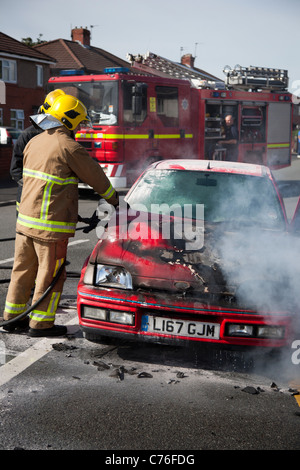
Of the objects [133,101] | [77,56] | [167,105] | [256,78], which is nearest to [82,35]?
[77,56]

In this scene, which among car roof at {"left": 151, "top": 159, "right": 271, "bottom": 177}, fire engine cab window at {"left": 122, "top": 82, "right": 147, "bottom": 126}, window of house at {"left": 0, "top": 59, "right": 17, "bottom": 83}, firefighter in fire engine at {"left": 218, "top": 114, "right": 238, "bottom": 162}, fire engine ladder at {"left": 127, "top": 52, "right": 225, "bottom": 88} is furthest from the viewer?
window of house at {"left": 0, "top": 59, "right": 17, "bottom": 83}

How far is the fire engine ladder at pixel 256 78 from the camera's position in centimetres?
1680

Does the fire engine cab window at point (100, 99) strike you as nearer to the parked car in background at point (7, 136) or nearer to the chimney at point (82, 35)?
the parked car in background at point (7, 136)

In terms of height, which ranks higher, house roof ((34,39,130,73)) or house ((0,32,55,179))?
house roof ((34,39,130,73))

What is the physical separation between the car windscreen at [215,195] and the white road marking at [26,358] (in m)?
1.50

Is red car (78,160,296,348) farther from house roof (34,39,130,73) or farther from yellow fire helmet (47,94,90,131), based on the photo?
house roof (34,39,130,73)

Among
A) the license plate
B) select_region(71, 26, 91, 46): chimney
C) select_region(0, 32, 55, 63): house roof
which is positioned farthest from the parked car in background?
select_region(71, 26, 91, 46): chimney

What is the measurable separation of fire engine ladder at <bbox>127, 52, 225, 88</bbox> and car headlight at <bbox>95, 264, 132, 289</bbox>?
11.3m

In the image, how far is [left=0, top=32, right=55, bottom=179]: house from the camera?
30.6 meters

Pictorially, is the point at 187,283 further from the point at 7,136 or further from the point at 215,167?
the point at 7,136

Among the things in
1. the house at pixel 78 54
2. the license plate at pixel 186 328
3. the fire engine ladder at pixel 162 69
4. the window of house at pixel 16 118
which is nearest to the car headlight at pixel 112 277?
the license plate at pixel 186 328

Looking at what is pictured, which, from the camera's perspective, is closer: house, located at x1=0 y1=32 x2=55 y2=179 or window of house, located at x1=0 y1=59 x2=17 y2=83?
window of house, located at x1=0 y1=59 x2=17 y2=83

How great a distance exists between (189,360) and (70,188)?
1583mm

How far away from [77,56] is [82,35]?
4203 millimetres
